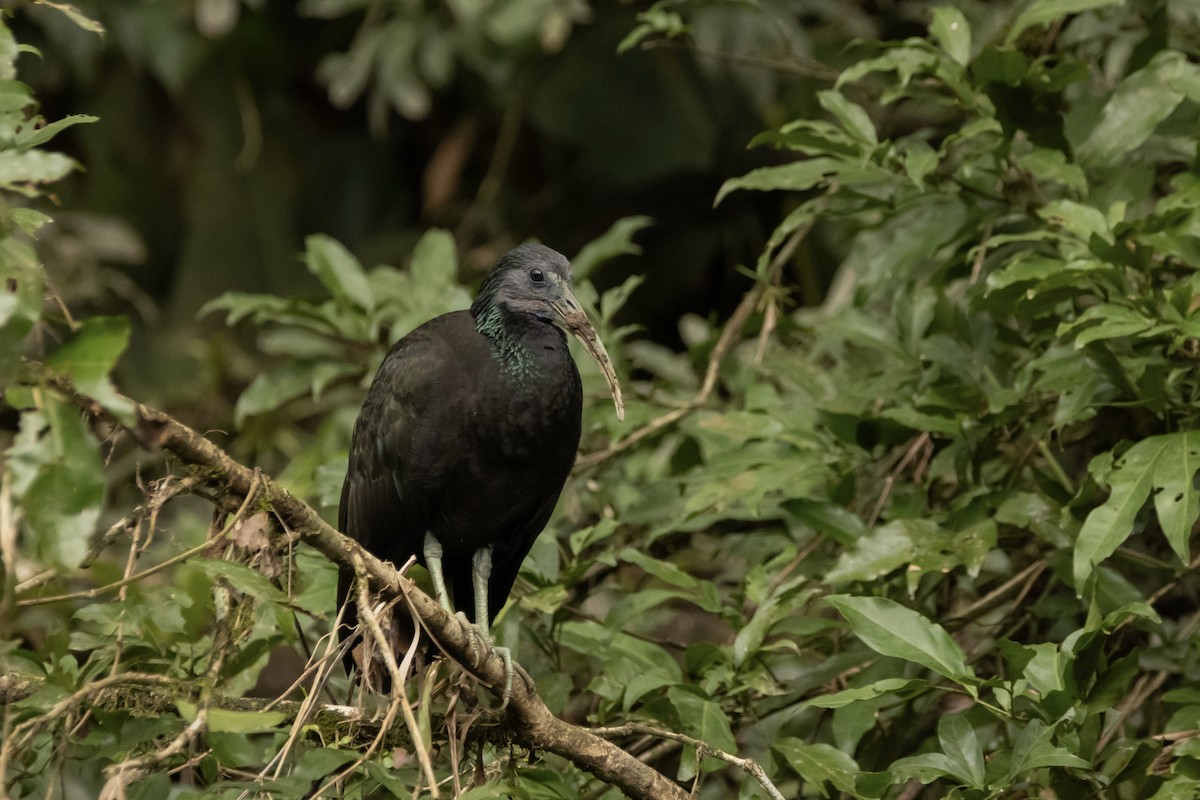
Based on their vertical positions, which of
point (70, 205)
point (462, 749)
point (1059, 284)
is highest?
point (1059, 284)

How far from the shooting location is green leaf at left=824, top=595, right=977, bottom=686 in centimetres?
273

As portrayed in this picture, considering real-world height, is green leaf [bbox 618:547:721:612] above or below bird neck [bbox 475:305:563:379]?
below

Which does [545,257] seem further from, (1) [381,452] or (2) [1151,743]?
(2) [1151,743]

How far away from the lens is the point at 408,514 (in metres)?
3.61

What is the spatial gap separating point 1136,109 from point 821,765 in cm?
191

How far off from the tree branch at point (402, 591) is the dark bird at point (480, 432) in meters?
0.33

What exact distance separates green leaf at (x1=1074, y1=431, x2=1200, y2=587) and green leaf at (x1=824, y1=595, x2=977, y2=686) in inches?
15.3

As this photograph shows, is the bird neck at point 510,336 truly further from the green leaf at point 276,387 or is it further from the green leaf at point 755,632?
the green leaf at point 276,387

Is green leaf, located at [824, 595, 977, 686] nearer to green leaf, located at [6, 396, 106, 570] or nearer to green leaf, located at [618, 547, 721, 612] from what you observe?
green leaf, located at [618, 547, 721, 612]

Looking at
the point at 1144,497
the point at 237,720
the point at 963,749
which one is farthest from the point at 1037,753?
the point at 237,720

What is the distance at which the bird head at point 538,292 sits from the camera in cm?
367

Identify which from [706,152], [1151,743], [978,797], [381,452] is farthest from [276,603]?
[706,152]

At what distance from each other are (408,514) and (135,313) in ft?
16.1

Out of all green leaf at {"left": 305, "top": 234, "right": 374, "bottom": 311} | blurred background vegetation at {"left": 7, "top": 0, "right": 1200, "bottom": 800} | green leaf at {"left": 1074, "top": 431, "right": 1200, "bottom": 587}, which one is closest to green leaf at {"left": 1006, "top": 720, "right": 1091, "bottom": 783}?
blurred background vegetation at {"left": 7, "top": 0, "right": 1200, "bottom": 800}
